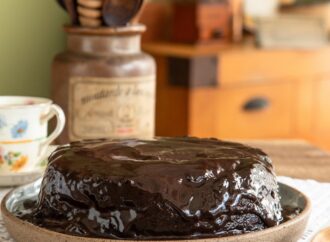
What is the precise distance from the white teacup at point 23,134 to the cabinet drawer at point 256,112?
1.44m

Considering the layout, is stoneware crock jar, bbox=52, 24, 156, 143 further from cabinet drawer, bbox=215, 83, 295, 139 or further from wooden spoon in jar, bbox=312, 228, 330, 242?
cabinet drawer, bbox=215, 83, 295, 139

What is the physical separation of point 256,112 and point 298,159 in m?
1.39

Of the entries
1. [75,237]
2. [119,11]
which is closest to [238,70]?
[119,11]

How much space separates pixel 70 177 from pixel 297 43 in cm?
215

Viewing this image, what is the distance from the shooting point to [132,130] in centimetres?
131

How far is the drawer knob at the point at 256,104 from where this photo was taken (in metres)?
2.54

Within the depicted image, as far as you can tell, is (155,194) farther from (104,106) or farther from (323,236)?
(104,106)

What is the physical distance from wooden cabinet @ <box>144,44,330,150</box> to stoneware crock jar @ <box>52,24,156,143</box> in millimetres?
1048

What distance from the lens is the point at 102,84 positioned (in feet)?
4.19

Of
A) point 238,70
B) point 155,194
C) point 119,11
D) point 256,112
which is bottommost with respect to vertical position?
point 256,112

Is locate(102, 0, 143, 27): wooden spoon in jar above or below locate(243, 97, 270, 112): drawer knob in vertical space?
above

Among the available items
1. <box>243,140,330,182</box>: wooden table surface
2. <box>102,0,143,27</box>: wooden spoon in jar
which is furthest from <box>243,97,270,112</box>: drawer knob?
<box>102,0,143,27</box>: wooden spoon in jar

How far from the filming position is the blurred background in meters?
2.38

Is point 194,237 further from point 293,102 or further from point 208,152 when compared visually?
point 293,102
